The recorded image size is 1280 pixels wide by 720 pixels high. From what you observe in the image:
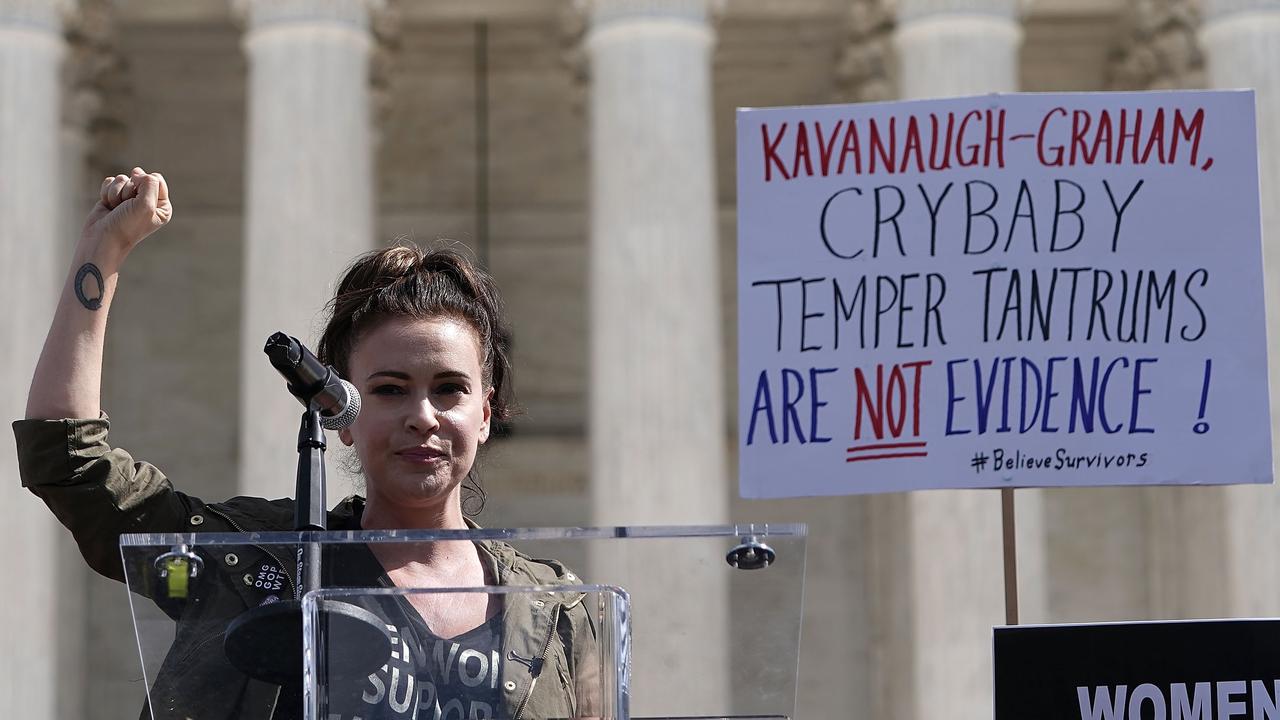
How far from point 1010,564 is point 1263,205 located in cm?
2311

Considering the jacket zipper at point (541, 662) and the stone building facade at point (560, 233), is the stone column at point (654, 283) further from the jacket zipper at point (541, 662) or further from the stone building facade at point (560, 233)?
the jacket zipper at point (541, 662)

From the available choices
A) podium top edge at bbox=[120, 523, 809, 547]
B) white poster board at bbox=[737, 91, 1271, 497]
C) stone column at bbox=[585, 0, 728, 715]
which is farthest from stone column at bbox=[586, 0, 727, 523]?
podium top edge at bbox=[120, 523, 809, 547]

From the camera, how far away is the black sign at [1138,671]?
7.82m

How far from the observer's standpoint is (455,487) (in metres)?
6.25

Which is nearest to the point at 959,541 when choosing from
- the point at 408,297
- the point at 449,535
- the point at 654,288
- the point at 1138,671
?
the point at 654,288

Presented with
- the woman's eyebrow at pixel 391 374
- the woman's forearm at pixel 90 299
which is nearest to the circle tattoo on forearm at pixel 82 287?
the woman's forearm at pixel 90 299

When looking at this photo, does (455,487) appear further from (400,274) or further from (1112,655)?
(1112,655)

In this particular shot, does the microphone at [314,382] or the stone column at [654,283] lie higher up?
the stone column at [654,283]

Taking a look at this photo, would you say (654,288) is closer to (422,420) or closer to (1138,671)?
(1138,671)

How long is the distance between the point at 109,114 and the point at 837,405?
29632mm

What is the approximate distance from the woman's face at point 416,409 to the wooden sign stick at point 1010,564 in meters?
3.58

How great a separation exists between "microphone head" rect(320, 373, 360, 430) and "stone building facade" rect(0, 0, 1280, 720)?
24011 mm

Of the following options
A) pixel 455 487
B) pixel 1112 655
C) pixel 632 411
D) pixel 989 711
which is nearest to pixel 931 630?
pixel 989 711

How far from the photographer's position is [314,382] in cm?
558
